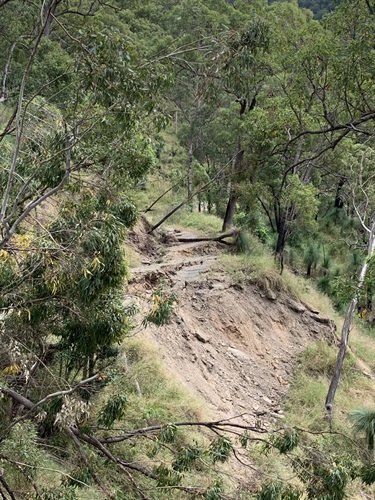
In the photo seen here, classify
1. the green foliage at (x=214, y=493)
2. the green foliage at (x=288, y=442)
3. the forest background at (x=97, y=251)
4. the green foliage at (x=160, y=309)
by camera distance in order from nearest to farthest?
the forest background at (x=97, y=251) → the green foliage at (x=214, y=493) → the green foliage at (x=288, y=442) → the green foliage at (x=160, y=309)

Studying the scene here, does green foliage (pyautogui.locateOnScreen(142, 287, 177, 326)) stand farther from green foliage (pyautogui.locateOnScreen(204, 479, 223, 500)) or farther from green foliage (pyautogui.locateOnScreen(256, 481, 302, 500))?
green foliage (pyautogui.locateOnScreen(256, 481, 302, 500))

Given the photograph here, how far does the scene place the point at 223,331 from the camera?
45.0 ft

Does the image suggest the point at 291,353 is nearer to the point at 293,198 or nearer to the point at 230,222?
the point at 293,198

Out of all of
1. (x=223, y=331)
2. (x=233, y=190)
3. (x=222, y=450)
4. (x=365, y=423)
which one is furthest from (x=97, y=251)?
(x=233, y=190)

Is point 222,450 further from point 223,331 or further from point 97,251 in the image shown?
point 223,331

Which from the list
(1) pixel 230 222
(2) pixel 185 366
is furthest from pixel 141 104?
(1) pixel 230 222

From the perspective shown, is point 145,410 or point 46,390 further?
point 145,410

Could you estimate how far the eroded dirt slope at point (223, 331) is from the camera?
11422 millimetres

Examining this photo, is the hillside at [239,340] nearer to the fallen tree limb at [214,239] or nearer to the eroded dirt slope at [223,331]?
the eroded dirt slope at [223,331]

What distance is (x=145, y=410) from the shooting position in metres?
8.56

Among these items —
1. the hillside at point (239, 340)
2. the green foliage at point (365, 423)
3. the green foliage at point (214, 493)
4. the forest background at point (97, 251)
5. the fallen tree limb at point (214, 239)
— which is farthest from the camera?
the fallen tree limb at point (214, 239)

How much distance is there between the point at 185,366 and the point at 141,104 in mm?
7432

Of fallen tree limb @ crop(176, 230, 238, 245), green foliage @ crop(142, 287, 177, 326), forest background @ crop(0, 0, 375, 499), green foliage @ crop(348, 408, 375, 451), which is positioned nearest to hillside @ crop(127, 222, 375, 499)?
fallen tree limb @ crop(176, 230, 238, 245)

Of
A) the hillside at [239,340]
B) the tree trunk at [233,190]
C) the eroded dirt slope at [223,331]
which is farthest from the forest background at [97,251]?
the tree trunk at [233,190]
